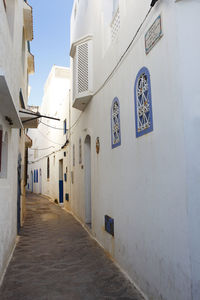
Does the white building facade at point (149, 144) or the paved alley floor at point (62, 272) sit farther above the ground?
the white building facade at point (149, 144)

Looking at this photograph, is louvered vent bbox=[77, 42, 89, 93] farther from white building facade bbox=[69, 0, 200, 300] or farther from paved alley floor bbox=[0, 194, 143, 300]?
paved alley floor bbox=[0, 194, 143, 300]

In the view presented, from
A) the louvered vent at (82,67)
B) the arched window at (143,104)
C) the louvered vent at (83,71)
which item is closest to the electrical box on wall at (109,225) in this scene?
the arched window at (143,104)

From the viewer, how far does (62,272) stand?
4.77 meters

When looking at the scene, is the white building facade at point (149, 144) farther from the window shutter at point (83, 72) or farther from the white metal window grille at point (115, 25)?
the window shutter at point (83, 72)

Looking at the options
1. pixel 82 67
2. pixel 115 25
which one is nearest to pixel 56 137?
pixel 82 67

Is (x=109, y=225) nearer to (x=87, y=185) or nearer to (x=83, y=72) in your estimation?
(x=87, y=185)

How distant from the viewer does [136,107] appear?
4113 mm

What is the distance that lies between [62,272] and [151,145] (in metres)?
2.91

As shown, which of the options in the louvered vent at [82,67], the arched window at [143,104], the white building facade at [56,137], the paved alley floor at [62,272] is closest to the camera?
the arched window at [143,104]

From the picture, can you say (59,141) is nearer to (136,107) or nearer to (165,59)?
(136,107)

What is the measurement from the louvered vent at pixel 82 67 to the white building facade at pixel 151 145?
3.54 ft

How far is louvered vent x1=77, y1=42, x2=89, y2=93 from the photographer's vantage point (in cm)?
770

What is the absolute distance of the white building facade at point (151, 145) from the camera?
2.75 metres

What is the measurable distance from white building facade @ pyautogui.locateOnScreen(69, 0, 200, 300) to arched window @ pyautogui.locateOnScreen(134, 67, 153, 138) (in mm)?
15
